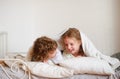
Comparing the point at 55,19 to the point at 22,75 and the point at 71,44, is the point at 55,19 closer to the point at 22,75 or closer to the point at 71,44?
the point at 71,44

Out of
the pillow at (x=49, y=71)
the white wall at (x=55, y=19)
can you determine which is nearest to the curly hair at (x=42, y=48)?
the pillow at (x=49, y=71)

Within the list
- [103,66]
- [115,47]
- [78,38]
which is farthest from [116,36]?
[103,66]

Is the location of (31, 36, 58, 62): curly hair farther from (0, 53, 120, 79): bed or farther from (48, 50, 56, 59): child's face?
(0, 53, 120, 79): bed

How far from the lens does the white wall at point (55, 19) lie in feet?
8.32

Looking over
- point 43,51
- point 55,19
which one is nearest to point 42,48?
point 43,51

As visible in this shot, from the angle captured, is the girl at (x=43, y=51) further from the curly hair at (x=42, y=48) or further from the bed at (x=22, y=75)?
the bed at (x=22, y=75)

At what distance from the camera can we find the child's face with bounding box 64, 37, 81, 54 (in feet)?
6.00

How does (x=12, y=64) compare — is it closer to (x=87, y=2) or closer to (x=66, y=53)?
(x=66, y=53)

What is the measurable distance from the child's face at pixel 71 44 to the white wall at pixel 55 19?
70cm

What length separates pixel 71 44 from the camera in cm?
184

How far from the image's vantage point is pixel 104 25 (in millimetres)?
2568

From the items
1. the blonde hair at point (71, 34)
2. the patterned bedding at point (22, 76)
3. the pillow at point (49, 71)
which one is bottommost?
the patterned bedding at point (22, 76)

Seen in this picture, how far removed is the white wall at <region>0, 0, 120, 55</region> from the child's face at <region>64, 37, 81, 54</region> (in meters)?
0.70

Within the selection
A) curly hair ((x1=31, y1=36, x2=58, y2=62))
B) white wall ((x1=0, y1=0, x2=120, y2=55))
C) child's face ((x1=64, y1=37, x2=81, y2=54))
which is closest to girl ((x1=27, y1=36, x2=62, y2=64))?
curly hair ((x1=31, y1=36, x2=58, y2=62))
